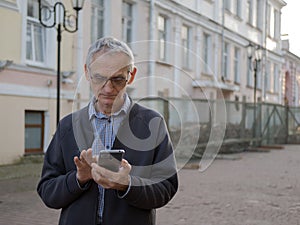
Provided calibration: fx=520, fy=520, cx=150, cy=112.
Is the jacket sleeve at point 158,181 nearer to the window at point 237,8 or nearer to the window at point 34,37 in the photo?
the window at point 34,37

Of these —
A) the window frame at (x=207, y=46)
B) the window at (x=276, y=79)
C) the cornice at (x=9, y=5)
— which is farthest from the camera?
the window at (x=276, y=79)

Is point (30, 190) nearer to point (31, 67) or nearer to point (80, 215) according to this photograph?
point (31, 67)

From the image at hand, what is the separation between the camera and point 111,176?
199cm

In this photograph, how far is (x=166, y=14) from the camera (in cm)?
1942

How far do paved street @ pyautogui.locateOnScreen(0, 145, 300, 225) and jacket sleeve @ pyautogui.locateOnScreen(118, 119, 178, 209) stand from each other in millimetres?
4303

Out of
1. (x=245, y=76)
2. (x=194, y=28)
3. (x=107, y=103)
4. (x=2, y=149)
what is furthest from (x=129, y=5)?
(x=107, y=103)

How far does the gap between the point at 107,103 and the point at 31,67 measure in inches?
456

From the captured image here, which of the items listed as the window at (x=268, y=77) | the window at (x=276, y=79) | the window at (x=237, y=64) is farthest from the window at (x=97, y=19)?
the window at (x=276, y=79)

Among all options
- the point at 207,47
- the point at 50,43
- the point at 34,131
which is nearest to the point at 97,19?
the point at 50,43

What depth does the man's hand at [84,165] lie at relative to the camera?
199 cm

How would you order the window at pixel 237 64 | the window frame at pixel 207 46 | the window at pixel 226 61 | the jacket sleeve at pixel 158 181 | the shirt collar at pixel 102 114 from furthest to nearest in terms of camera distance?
the window at pixel 237 64 < the window at pixel 226 61 < the window frame at pixel 207 46 < the shirt collar at pixel 102 114 < the jacket sleeve at pixel 158 181

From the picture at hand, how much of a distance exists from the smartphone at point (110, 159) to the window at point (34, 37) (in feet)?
39.8

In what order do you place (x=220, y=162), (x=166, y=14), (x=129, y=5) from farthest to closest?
(x=166, y=14) → (x=129, y=5) → (x=220, y=162)

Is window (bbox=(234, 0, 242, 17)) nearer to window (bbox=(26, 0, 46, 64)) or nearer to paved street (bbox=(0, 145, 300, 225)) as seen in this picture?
window (bbox=(26, 0, 46, 64))
